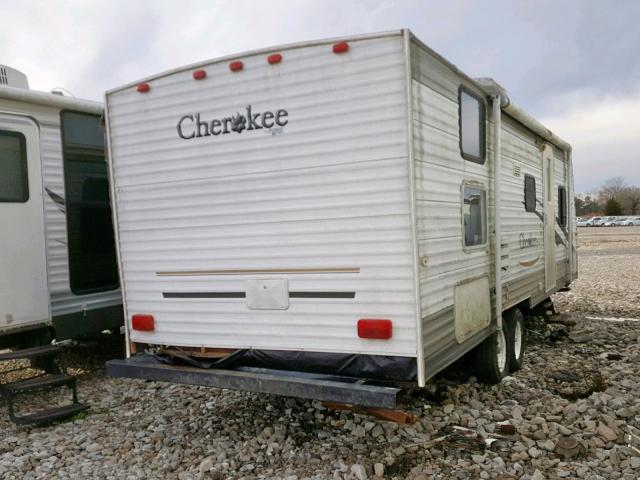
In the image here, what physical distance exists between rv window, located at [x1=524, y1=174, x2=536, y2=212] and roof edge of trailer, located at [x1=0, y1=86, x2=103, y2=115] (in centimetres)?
472

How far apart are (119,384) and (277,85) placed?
3.81 meters

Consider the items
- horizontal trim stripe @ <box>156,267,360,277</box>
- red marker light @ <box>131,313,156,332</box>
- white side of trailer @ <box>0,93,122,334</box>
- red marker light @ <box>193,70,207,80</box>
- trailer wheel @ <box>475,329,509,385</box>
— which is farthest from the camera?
white side of trailer @ <box>0,93,122,334</box>

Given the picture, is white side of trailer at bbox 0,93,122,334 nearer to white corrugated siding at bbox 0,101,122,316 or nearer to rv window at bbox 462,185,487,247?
white corrugated siding at bbox 0,101,122,316

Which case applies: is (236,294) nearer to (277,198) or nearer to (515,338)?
(277,198)

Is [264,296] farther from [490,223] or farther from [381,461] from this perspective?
[490,223]

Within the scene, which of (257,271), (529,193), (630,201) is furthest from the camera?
(630,201)

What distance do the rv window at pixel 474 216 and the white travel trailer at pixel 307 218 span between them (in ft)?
0.06

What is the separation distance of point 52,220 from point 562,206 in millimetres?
6721

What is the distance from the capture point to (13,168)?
18.1 ft

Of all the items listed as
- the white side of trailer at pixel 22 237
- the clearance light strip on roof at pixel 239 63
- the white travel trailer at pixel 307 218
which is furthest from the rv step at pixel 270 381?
the clearance light strip on roof at pixel 239 63

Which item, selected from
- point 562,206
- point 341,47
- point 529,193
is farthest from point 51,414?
point 562,206

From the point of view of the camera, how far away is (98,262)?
20.7 ft

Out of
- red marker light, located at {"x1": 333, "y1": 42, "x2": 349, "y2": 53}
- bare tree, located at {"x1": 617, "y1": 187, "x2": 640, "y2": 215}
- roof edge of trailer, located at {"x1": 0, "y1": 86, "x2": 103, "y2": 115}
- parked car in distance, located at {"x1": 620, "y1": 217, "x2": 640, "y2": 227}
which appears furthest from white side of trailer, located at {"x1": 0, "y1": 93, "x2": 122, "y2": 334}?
bare tree, located at {"x1": 617, "y1": 187, "x2": 640, "y2": 215}

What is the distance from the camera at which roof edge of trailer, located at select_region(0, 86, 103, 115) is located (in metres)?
5.49
